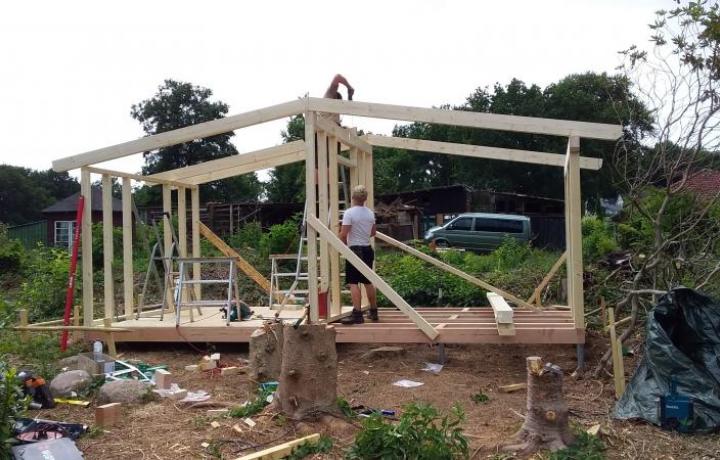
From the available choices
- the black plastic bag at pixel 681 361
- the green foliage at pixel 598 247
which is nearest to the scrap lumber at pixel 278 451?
the black plastic bag at pixel 681 361

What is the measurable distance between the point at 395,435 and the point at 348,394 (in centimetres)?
200

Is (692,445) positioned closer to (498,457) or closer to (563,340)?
(498,457)

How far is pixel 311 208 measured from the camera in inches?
262

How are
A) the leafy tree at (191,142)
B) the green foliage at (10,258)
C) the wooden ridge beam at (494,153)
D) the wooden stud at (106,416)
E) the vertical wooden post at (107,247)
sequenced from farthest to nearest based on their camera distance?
the leafy tree at (191,142)
the green foliage at (10,258)
the vertical wooden post at (107,247)
the wooden ridge beam at (494,153)
the wooden stud at (106,416)

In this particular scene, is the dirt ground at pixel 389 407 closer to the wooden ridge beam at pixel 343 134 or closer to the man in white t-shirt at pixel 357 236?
the man in white t-shirt at pixel 357 236

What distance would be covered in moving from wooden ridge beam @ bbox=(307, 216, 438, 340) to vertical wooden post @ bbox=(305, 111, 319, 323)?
0.61ft

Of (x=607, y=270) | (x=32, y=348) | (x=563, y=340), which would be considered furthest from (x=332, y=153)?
(x=607, y=270)

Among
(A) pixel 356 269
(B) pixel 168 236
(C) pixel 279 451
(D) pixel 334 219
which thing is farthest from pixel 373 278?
(B) pixel 168 236

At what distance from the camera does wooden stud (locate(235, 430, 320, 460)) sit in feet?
12.5

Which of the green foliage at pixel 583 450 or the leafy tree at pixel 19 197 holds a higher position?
the leafy tree at pixel 19 197

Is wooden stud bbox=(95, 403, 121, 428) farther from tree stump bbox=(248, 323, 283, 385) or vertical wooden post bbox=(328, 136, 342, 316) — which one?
vertical wooden post bbox=(328, 136, 342, 316)

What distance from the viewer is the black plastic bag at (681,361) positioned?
14.5ft

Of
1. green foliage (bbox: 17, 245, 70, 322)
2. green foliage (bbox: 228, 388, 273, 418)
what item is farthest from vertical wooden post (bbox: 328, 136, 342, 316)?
green foliage (bbox: 17, 245, 70, 322)

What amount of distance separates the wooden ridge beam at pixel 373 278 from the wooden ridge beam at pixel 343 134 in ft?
4.04
